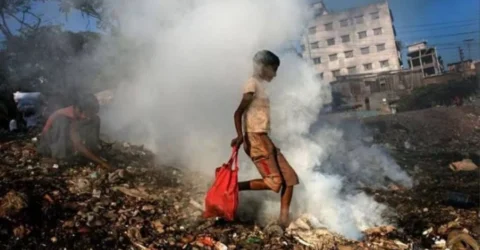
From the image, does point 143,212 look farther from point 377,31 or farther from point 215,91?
point 377,31

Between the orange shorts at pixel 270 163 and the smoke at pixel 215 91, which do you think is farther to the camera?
the smoke at pixel 215 91

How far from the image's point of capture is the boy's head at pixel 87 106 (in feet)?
16.2

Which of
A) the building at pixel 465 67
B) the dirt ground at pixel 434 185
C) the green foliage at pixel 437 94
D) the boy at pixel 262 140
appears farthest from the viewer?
the building at pixel 465 67

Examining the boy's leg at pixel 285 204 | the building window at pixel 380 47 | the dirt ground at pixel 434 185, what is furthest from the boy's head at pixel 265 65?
the building window at pixel 380 47

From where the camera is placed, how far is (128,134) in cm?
640

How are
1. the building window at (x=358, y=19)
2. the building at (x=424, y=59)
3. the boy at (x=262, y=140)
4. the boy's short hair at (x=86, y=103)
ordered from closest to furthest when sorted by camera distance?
1. the boy at (x=262, y=140)
2. the boy's short hair at (x=86, y=103)
3. the building at (x=424, y=59)
4. the building window at (x=358, y=19)

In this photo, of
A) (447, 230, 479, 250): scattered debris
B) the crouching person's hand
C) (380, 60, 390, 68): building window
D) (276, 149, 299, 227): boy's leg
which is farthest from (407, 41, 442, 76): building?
(276, 149, 299, 227): boy's leg

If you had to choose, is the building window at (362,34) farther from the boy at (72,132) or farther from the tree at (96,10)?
the boy at (72,132)

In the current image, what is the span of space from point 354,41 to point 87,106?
4560cm

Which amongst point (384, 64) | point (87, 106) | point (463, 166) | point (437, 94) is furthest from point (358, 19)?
point (87, 106)

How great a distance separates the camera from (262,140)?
10.9ft

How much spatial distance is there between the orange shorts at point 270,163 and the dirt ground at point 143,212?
15.3 inches

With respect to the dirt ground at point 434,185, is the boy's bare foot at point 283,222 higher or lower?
higher

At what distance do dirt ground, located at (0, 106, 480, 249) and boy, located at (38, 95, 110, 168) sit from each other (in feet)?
0.52
